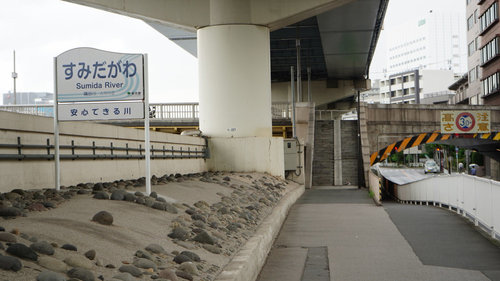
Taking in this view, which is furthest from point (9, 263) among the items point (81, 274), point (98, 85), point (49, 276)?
point (98, 85)

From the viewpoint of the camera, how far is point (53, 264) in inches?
223

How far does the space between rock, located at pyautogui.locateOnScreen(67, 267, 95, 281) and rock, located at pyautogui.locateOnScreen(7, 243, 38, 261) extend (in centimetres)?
40

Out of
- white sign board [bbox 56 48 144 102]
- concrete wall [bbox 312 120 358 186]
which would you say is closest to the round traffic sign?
concrete wall [bbox 312 120 358 186]

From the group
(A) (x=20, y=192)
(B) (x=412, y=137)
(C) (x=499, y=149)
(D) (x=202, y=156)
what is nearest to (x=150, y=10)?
(D) (x=202, y=156)

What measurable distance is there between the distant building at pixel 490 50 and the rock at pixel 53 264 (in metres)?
67.2

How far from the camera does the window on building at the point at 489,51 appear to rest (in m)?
67.2

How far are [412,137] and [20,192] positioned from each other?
41.5 meters

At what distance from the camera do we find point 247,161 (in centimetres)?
2492

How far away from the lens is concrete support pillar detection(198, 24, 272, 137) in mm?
24312

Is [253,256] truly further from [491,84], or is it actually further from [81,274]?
[491,84]

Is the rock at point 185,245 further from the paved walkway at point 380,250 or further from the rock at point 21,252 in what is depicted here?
the rock at point 21,252

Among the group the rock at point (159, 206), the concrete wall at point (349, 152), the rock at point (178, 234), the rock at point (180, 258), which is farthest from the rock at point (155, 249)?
the concrete wall at point (349, 152)

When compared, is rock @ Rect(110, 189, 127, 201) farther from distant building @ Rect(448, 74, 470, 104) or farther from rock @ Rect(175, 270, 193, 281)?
distant building @ Rect(448, 74, 470, 104)

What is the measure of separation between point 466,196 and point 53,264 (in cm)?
1430
